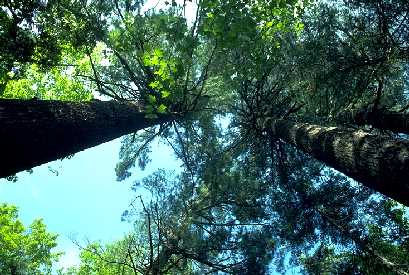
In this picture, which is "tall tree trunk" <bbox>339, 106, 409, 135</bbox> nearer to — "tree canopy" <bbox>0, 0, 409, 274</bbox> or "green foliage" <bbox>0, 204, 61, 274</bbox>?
"tree canopy" <bbox>0, 0, 409, 274</bbox>

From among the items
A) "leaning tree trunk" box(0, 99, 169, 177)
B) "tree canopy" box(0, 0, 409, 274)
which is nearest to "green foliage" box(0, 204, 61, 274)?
"tree canopy" box(0, 0, 409, 274)

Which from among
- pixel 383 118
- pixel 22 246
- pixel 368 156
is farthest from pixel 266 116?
pixel 22 246

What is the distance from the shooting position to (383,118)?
9.73 metres

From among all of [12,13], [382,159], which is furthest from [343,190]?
[12,13]

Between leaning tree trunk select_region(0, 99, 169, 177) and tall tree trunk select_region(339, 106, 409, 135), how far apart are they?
6.63 metres

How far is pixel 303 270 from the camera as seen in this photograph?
10406mm

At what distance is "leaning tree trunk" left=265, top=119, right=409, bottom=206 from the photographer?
3.70 m

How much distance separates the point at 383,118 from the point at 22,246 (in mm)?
14780

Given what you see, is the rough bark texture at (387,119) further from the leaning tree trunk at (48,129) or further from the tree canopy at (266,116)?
the leaning tree trunk at (48,129)

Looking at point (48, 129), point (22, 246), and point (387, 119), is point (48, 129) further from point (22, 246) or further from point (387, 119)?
point (22, 246)

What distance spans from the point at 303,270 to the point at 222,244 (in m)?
2.34

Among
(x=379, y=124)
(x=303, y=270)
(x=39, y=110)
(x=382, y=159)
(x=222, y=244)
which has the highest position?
(x=39, y=110)

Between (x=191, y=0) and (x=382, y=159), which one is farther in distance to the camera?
(x=191, y=0)

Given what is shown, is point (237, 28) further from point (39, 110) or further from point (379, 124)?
point (379, 124)
